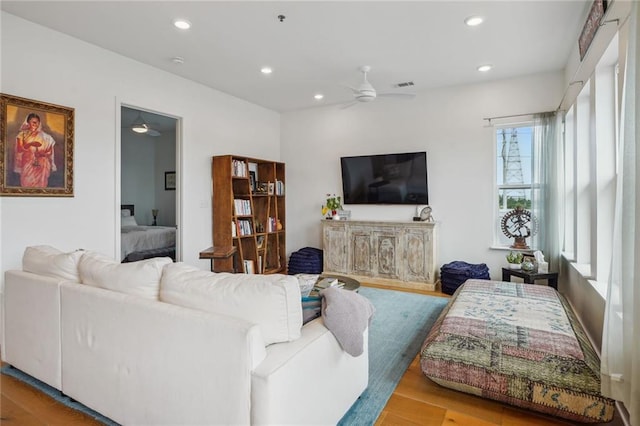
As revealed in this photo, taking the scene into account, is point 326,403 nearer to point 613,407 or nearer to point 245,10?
point 613,407

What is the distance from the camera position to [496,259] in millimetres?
4684

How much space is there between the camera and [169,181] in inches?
310

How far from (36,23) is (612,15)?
4599 mm

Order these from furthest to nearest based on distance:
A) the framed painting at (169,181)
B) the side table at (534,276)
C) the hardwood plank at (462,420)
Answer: the framed painting at (169,181)
the side table at (534,276)
the hardwood plank at (462,420)

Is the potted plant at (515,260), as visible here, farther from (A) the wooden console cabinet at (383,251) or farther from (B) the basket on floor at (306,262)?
(B) the basket on floor at (306,262)

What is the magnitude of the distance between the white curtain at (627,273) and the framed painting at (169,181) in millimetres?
7819

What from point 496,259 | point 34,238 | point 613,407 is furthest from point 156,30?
point 496,259

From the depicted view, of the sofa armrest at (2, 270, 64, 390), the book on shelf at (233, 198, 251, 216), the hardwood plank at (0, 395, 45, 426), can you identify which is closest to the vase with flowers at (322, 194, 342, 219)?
the book on shelf at (233, 198, 251, 216)

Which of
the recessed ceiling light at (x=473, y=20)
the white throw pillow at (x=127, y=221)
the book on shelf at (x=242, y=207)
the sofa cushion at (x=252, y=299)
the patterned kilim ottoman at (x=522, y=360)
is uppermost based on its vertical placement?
the recessed ceiling light at (x=473, y=20)

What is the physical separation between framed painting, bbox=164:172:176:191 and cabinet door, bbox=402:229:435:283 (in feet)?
18.1

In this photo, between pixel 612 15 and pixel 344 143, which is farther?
pixel 344 143

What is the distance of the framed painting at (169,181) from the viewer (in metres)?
7.82

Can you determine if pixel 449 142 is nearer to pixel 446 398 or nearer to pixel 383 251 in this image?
pixel 383 251

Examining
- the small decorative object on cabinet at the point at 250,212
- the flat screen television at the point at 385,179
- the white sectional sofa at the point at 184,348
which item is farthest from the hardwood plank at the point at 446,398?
the flat screen television at the point at 385,179
